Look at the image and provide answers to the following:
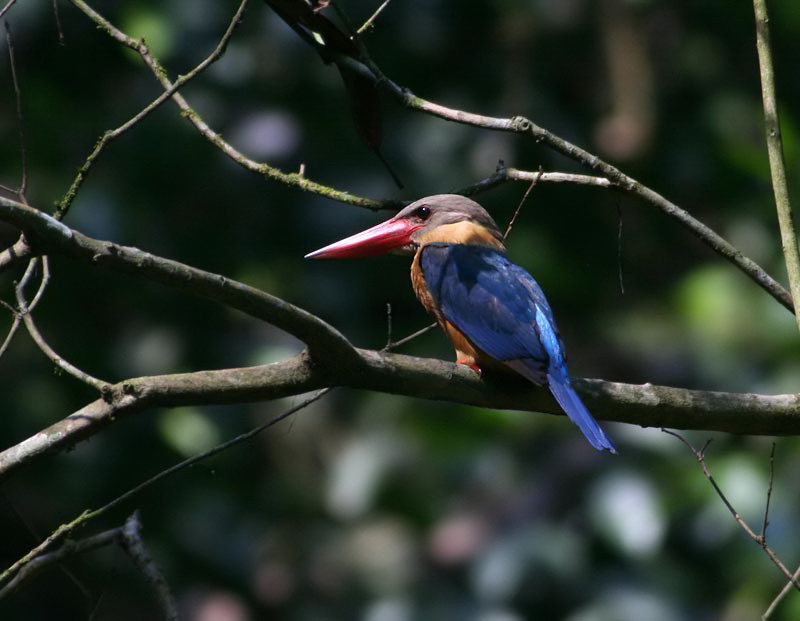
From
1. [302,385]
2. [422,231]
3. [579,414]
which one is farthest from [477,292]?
[302,385]

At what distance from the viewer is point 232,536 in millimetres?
4211

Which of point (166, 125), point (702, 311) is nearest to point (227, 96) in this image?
point (166, 125)

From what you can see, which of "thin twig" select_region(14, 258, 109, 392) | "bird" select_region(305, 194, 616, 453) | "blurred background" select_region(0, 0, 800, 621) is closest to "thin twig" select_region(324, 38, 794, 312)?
"bird" select_region(305, 194, 616, 453)

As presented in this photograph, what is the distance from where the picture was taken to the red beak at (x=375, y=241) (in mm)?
3555

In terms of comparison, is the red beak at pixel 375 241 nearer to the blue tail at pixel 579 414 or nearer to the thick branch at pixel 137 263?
the blue tail at pixel 579 414

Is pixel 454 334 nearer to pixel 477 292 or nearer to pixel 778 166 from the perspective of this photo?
pixel 477 292

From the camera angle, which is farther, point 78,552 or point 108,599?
point 108,599

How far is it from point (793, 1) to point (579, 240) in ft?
4.84

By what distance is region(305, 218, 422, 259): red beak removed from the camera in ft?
11.7

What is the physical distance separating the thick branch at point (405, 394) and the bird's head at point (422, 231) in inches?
35.8

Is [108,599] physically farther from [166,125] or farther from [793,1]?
[793,1]

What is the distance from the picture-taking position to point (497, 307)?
3113mm

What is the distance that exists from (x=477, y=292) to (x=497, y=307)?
9 centimetres

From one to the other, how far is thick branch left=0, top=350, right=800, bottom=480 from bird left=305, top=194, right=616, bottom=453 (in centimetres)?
7
